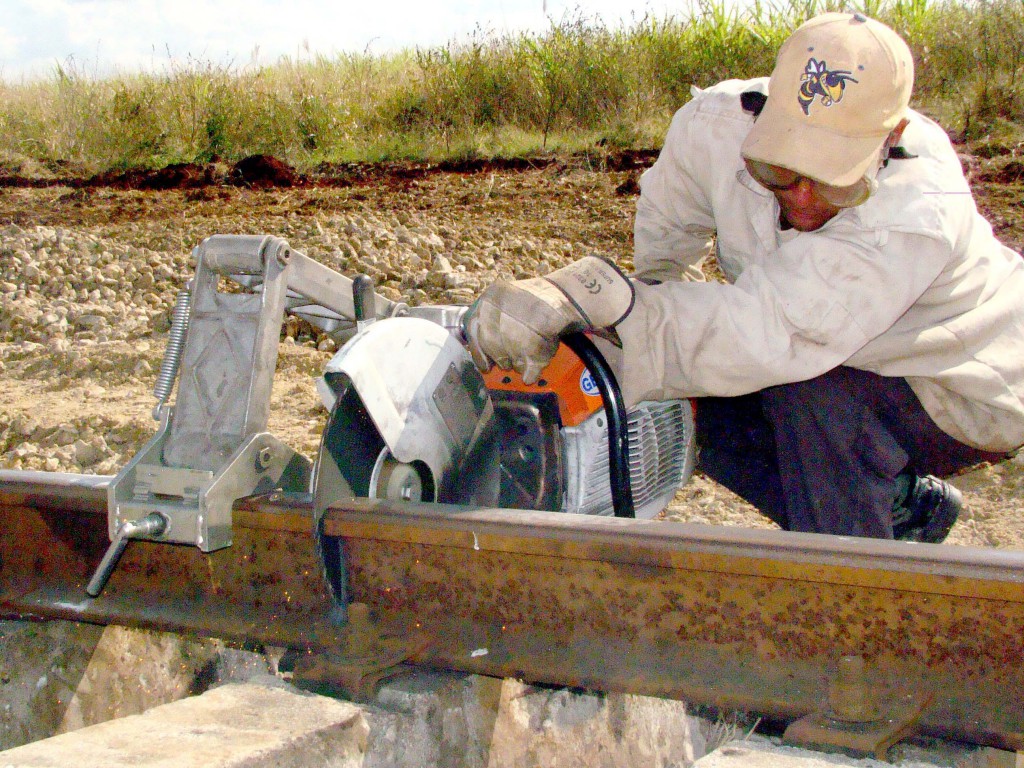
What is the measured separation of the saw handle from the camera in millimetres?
2504

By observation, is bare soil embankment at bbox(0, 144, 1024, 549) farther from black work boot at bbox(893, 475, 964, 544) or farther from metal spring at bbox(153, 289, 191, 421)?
metal spring at bbox(153, 289, 191, 421)

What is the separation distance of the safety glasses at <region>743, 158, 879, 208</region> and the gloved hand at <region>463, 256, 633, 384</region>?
15.7 inches

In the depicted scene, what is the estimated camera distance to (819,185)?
7.97 ft

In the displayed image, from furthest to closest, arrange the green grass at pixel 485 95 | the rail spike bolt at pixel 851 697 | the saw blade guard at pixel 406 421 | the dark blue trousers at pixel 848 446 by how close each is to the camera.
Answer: the green grass at pixel 485 95, the dark blue trousers at pixel 848 446, the saw blade guard at pixel 406 421, the rail spike bolt at pixel 851 697

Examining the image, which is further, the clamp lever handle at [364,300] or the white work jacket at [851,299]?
the clamp lever handle at [364,300]

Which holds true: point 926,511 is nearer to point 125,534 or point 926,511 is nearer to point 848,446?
point 848,446

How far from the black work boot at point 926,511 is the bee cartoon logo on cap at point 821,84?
128cm

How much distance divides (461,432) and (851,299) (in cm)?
93

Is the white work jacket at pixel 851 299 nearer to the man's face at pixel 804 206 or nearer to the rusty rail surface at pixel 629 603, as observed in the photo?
the man's face at pixel 804 206

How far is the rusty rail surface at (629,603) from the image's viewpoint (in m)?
1.90

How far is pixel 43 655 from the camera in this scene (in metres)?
2.66

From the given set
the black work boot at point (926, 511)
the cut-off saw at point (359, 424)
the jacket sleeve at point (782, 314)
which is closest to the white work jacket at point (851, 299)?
the jacket sleeve at point (782, 314)

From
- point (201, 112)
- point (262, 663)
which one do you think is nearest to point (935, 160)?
point (262, 663)

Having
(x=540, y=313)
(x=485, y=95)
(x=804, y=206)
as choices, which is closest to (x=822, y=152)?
(x=804, y=206)
